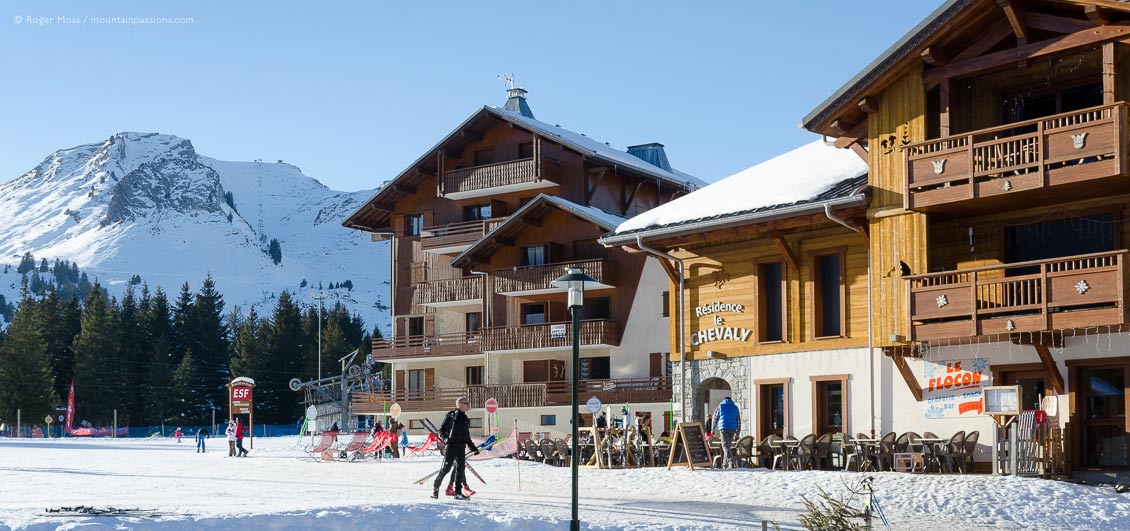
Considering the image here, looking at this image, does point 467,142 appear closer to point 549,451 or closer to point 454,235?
point 454,235

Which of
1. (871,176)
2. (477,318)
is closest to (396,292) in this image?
(477,318)

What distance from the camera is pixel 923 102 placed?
23.8m

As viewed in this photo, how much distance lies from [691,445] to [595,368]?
2338cm

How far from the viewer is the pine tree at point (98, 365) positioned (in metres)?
88.8

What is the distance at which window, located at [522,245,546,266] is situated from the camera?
48.8 meters

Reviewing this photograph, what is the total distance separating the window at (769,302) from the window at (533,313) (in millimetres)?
22598

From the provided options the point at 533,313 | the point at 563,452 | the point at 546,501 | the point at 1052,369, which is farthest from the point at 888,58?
the point at 533,313

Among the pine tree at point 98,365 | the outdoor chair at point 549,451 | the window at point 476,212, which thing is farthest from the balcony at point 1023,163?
the pine tree at point 98,365

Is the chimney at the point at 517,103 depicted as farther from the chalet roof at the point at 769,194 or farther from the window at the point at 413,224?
the chalet roof at the point at 769,194

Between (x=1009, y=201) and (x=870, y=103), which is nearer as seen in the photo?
(x=1009, y=201)

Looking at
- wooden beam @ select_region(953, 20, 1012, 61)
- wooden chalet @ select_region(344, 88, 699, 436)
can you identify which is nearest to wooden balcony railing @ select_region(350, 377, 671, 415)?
wooden chalet @ select_region(344, 88, 699, 436)

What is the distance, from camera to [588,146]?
5125 centimetres

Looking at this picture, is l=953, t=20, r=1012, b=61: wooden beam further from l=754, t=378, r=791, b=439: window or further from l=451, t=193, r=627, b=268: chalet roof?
l=451, t=193, r=627, b=268: chalet roof

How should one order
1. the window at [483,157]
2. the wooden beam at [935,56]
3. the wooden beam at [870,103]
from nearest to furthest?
the wooden beam at [935,56] → the wooden beam at [870,103] → the window at [483,157]
